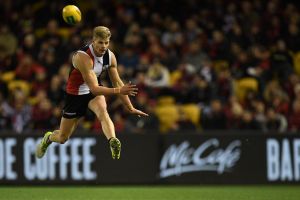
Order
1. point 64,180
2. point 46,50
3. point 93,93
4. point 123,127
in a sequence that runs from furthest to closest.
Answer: point 46,50, point 123,127, point 64,180, point 93,93

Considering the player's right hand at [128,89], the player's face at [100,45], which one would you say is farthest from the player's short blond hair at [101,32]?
the player's right hand at [128,89]

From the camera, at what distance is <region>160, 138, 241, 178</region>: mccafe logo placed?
1644 centimetres

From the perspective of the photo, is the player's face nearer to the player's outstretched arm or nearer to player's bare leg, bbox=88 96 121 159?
the player's outstretched arm

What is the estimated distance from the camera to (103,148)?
A: 53.9 feet

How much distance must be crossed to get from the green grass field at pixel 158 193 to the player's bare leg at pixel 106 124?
4.89 ft

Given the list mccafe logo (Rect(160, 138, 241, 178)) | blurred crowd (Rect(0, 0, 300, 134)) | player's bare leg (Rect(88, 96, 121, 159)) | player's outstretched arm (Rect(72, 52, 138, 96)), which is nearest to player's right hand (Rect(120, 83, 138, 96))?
player's outstretched arm (Rect(72, 52, 138, 96))

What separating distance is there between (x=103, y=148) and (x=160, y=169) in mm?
1258

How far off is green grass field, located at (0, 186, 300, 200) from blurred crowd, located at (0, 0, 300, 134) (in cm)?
226

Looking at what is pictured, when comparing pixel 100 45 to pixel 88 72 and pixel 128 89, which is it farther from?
pixel 128 89

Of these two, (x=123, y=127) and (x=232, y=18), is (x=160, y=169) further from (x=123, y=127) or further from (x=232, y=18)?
(x=232, y=18)

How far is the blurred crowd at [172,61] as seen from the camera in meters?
17.4

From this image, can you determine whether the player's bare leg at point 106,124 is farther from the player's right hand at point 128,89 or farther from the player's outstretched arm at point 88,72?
the player's right hand at point 128,89

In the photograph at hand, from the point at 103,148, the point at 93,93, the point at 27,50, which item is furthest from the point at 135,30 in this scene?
the point at 93,93

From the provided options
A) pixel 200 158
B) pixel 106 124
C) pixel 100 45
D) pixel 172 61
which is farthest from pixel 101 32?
pixel 172 61
